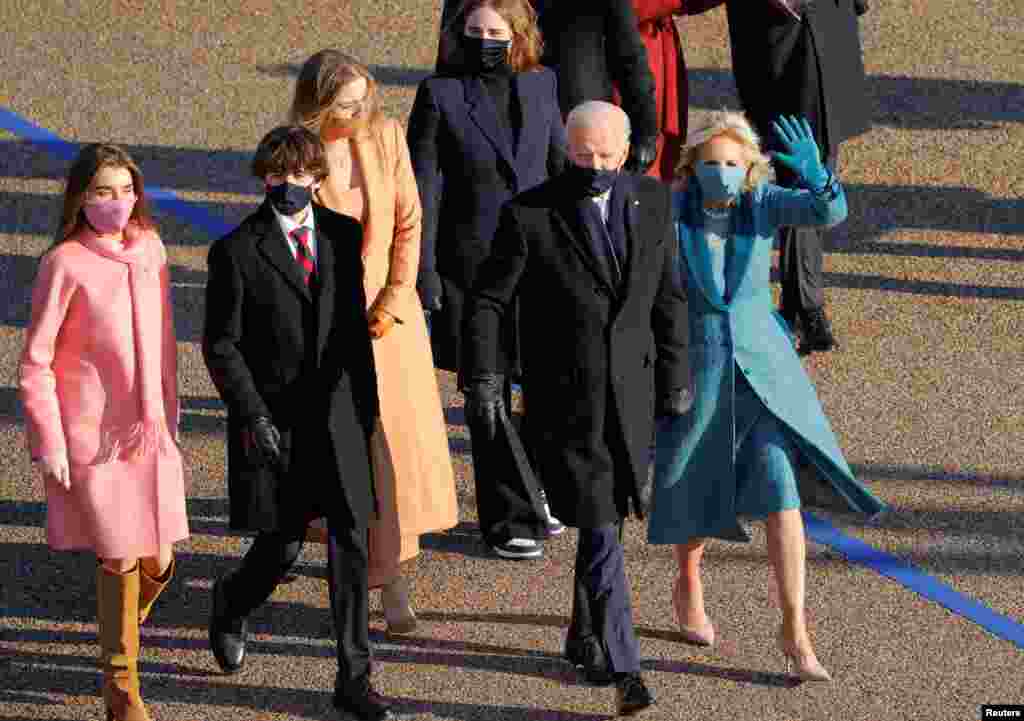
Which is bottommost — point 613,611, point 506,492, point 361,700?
point 361,700

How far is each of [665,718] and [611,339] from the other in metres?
1.16

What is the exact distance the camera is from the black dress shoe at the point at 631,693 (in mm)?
7426

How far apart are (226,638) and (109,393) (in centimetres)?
93

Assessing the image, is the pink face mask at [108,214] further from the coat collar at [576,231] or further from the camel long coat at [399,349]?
the coat collar at [576,231]

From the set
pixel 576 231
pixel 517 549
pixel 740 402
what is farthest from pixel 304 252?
pixel 517 549

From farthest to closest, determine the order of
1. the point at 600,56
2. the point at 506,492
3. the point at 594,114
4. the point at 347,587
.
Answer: the point at 600,56 < the point at 506,492 < the point at 347,587 < the point at 594,114

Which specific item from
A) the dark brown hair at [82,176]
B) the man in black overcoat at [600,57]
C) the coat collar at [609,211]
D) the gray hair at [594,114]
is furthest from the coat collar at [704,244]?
the dark brown hair at [82,176]

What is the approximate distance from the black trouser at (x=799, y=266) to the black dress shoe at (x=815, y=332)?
0.11 ft

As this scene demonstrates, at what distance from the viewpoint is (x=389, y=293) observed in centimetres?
802

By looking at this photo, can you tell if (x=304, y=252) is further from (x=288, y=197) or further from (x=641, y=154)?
(x=641, y=154)

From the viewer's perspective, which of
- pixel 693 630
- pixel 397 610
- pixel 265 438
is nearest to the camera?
pixel 265 438

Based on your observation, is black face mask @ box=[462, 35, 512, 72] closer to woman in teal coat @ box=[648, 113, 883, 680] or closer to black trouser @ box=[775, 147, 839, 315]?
woman in teal coat @ box=[648, 113, 883, 680]

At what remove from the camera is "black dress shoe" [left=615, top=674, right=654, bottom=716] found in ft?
24.4

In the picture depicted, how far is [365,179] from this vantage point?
26.2 ft
